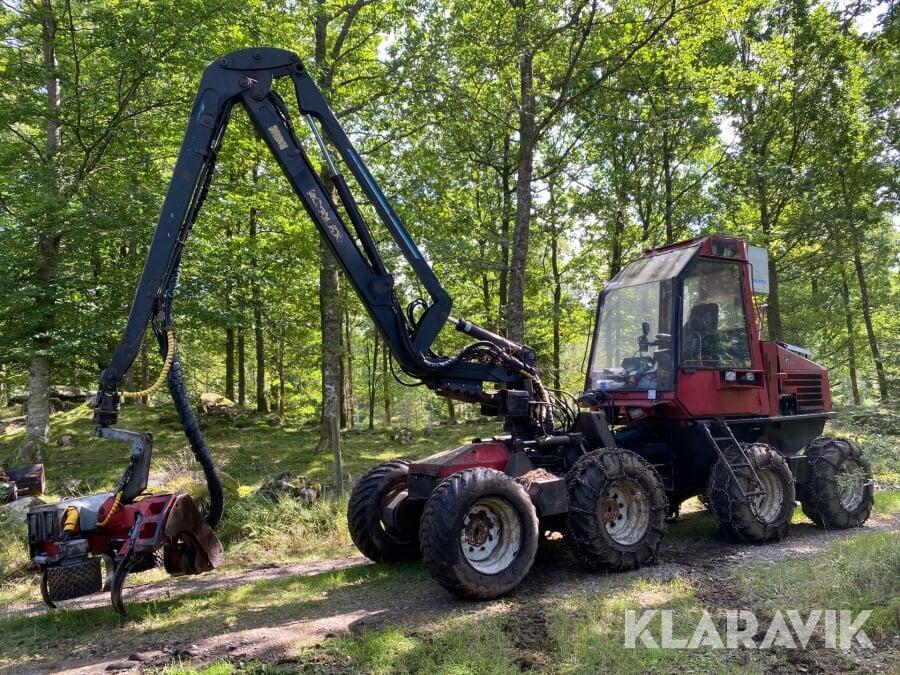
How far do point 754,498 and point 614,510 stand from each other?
1.91 metres

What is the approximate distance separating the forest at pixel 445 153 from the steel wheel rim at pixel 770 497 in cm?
265

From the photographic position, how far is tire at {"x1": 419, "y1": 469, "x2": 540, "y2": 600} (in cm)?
481

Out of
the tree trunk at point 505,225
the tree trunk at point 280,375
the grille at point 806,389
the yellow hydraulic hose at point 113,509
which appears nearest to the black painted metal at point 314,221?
the yellow hydraulic hose at point 113,509

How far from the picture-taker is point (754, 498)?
6.78m

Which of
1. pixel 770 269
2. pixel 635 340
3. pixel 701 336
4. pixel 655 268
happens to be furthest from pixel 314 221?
pixel 770 269

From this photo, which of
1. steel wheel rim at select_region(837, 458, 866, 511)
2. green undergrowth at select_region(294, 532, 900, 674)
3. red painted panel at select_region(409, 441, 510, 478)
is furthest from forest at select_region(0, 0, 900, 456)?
green undergrowth at select_region(294, 532, 900, 674)

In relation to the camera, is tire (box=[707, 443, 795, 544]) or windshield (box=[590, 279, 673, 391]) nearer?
tire (box=[707, 443, 795, 544])

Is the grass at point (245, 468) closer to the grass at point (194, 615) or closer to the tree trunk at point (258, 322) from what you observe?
the grass at point (194, 615)

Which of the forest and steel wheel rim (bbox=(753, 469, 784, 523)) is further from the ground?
the forest

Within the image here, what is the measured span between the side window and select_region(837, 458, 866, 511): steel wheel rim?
186cm

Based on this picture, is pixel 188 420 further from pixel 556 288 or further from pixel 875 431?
pixel 556 288

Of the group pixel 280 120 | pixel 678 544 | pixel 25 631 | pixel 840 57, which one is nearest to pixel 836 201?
pixel 840 57

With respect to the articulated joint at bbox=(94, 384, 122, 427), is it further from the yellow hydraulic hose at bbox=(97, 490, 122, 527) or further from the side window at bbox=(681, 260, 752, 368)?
the side window at bbox=(681, 260, 752, 368)

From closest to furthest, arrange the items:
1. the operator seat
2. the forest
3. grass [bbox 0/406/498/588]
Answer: the operator seat, grass [bbox 0/406/498/588], the forest
